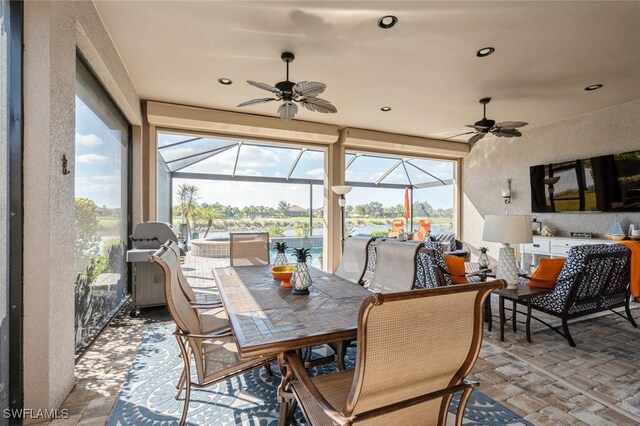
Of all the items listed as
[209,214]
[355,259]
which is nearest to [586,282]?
[355,259]

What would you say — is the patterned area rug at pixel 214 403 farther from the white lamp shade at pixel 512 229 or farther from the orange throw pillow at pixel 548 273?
the orange throw pillow at pixel 548 273

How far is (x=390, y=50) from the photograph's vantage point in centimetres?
316

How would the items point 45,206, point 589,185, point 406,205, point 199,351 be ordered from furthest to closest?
1. point 406,205
2. point 589,185
3. point 45,206
4. point 199,351

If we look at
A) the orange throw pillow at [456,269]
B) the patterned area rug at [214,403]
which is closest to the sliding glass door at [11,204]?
the patterned area rug at [214,403]

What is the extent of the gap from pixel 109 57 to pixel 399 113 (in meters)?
4.02

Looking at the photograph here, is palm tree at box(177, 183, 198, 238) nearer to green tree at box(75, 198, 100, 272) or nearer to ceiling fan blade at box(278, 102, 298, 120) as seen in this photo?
green tree at box(75, 198, 100, 272)

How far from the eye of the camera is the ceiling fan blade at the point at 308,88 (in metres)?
2.87

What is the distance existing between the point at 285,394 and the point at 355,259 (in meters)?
1.79

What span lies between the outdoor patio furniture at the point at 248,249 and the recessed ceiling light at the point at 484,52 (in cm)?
303

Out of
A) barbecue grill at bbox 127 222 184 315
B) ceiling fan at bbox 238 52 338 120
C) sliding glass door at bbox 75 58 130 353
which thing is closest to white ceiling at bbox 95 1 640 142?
ceiling fan at bbox 238 52 338 120

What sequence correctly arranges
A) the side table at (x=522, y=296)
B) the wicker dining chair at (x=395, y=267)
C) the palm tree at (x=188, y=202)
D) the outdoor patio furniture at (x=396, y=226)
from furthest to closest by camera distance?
1. the outdoor patio furniture at (x=396, y=226)
2. the palm tree at (x=188, y=202)
3. the side table at (x=522, y=296)
4. the wicker dining chair at (x=395, y=267)

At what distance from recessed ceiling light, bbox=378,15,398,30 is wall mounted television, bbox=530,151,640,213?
445cm

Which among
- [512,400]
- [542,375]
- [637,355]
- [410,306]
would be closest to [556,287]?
[637,355]

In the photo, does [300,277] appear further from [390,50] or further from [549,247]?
[549,247]
